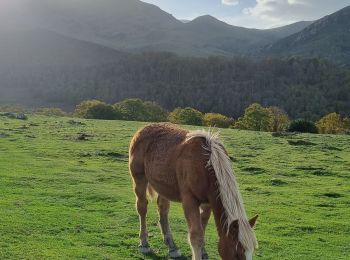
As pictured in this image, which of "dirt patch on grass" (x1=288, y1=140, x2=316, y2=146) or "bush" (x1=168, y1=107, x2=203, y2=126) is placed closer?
"dirt patch on grass" (x1=288, y1=140, x2=316, y2=146)

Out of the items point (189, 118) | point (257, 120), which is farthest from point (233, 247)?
point (189, 118)

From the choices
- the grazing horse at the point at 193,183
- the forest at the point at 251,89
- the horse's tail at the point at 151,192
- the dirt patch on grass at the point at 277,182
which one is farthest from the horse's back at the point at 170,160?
the forest at the point at 251,89

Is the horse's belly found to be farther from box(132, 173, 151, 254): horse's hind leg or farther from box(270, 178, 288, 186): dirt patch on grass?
box(270, 178, 288, 186): dirt patch on grass

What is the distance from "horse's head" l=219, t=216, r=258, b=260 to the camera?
625cm

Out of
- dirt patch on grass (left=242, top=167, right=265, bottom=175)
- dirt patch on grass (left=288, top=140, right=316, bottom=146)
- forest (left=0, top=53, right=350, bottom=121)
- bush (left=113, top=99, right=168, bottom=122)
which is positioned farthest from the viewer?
forest (left=0, top=53, right=350, bottom=121)

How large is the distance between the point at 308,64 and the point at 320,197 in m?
171

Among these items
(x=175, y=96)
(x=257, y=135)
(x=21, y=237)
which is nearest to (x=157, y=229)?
(x=21, y=237)

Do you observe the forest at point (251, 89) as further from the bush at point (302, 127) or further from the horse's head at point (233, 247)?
the horse's head at point (233, 247)

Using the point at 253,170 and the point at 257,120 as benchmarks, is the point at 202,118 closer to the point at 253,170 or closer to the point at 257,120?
the point at 257,120

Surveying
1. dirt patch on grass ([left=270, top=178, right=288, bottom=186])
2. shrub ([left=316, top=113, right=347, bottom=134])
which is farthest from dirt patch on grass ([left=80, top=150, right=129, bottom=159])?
shrub ([left=316, top=113, right=347, bottom=134])

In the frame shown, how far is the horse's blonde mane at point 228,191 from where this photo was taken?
6273 mm

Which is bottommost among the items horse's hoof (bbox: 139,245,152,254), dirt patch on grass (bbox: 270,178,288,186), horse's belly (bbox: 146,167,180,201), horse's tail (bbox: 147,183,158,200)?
dirt patch on grass (bbox: 270,178,288,186)

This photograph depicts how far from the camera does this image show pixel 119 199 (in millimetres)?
15234

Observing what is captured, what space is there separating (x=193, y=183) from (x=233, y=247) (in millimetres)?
1627
